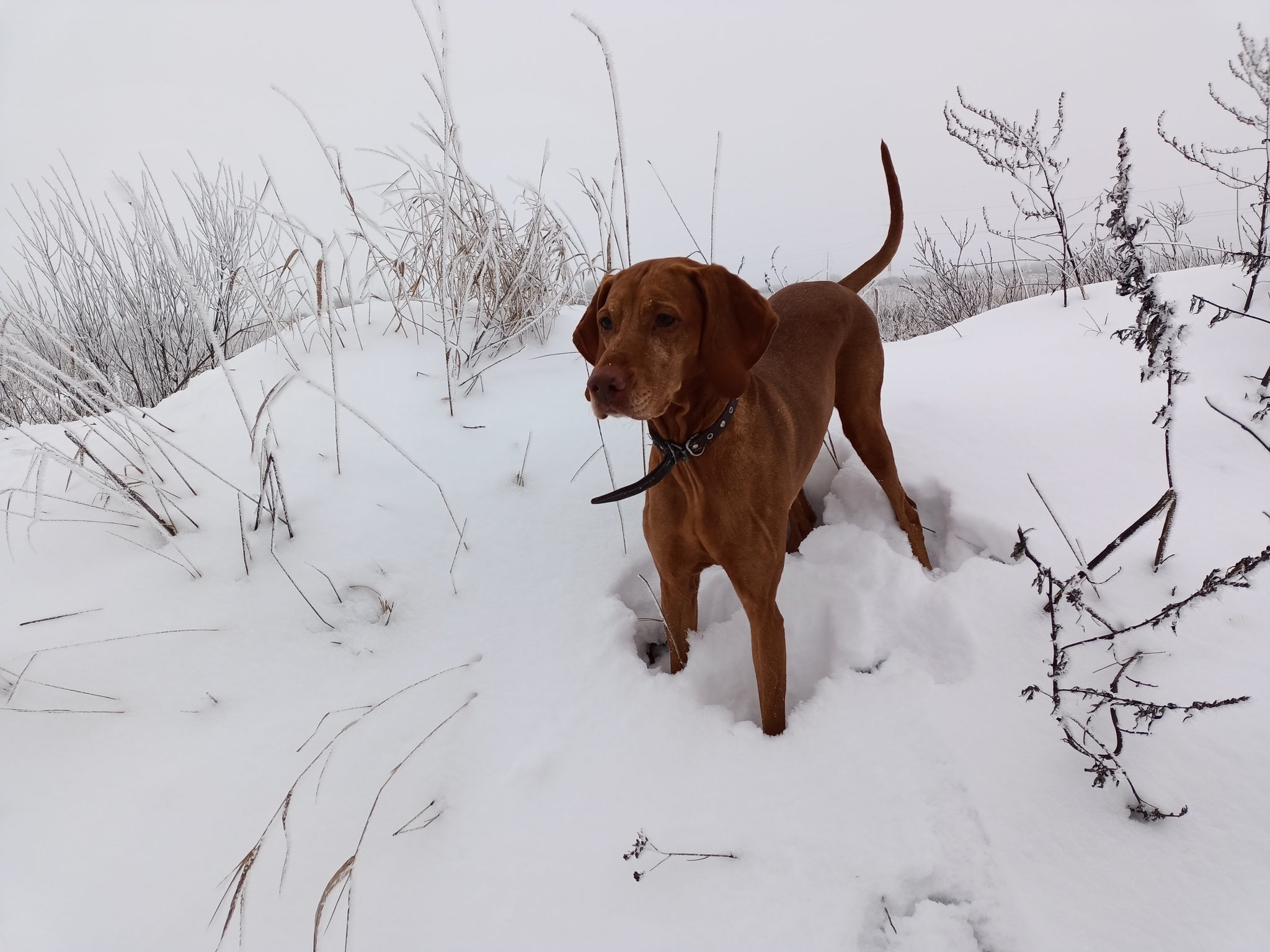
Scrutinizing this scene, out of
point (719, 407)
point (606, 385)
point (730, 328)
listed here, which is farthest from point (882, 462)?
point (606, 385)

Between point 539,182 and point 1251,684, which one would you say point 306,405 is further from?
point 1251,684

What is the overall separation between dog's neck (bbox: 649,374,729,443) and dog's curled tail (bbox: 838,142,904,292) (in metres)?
1.24

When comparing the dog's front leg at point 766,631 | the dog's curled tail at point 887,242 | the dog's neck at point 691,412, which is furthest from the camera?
the dog's curled tail at point 887,242

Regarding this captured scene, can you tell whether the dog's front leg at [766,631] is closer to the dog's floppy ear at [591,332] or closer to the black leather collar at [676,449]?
the black leather collar at [676,449]

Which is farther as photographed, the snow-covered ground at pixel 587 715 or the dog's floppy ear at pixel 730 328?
the dog's floppy ear at pixel 730 328

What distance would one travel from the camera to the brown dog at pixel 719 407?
1324 mm

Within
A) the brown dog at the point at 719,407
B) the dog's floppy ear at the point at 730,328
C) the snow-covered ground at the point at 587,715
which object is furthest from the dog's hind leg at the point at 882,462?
the dog's floppy ear at the point at 730,328

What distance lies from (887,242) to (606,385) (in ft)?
5.34

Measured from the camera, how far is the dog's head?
1.30 meters

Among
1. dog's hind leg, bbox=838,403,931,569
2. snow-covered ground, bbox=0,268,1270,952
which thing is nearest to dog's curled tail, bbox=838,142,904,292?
dog's hind leg, bbox=838,403,931,569

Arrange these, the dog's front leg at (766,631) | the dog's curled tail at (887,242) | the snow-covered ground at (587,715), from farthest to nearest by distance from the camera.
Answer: the dog's curled tail at (887,242), the dog's front leg at (766,631), the snow-covered ground at (587,715)

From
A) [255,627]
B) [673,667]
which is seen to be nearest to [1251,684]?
[673,667]

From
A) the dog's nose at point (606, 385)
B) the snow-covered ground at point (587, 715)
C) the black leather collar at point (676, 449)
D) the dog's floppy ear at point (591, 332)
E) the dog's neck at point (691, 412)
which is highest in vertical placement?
the dog's floppy ear at point (591, 332)

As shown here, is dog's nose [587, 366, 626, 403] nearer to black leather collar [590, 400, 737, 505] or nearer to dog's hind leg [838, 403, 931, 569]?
black leather collar [590, 400, 737, 505]
